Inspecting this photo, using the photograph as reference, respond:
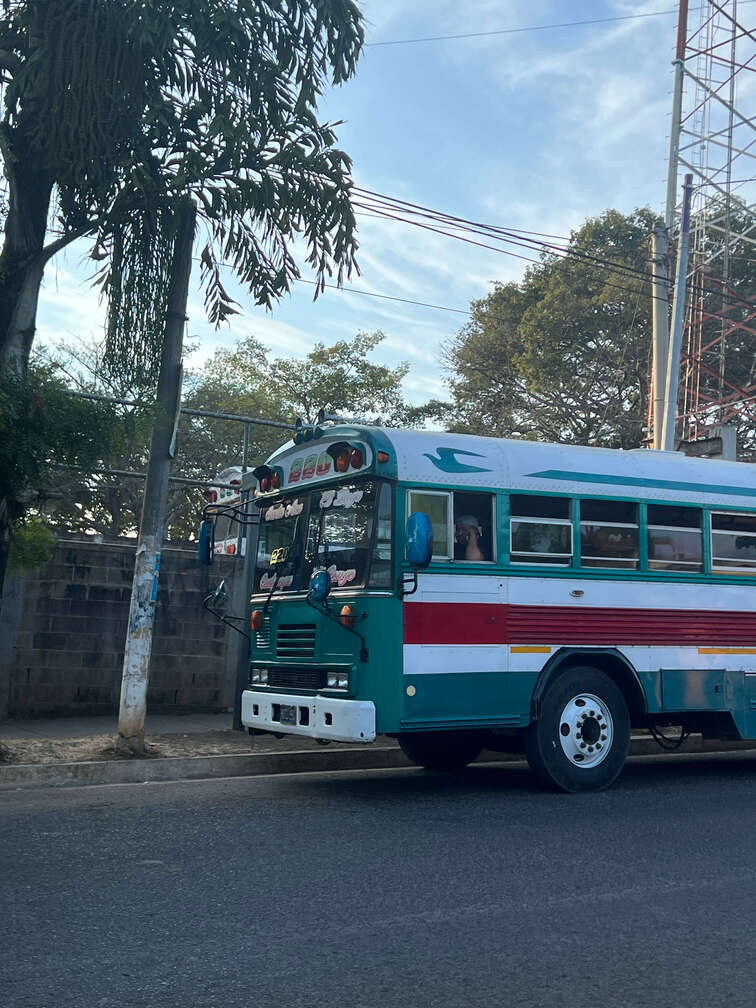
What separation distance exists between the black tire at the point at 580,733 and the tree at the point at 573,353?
2210 centimetres

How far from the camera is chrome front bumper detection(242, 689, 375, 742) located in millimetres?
8102

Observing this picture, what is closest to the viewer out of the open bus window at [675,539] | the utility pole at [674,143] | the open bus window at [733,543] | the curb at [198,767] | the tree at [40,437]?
the tree at [40,437]

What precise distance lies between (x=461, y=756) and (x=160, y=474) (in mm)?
4137

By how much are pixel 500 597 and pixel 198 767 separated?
10.9 ft

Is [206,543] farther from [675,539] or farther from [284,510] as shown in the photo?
[675,539]

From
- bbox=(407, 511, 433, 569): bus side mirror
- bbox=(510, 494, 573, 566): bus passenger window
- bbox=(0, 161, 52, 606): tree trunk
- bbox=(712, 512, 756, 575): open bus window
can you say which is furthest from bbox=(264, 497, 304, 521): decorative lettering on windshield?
bbox=(712, 512, 756, 575): open bus window

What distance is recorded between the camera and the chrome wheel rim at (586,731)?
9.08m

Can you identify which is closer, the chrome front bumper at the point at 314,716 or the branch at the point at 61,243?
the chrome front bumper at the point at 314,716

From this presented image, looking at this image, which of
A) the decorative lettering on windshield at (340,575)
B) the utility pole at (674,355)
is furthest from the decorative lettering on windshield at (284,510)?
the utility pole at (674,355)

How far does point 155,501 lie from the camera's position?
1092 cm

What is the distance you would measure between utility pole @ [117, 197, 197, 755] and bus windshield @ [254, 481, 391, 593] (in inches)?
54.3

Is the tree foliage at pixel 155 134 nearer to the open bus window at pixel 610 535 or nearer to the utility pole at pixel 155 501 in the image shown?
the utility pole at pixel 155 501

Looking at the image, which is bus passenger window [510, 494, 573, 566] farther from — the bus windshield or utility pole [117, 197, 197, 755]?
utility pole [117, 197, 197, 755]

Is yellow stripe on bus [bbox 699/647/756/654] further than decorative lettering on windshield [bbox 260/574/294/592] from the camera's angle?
Yes
